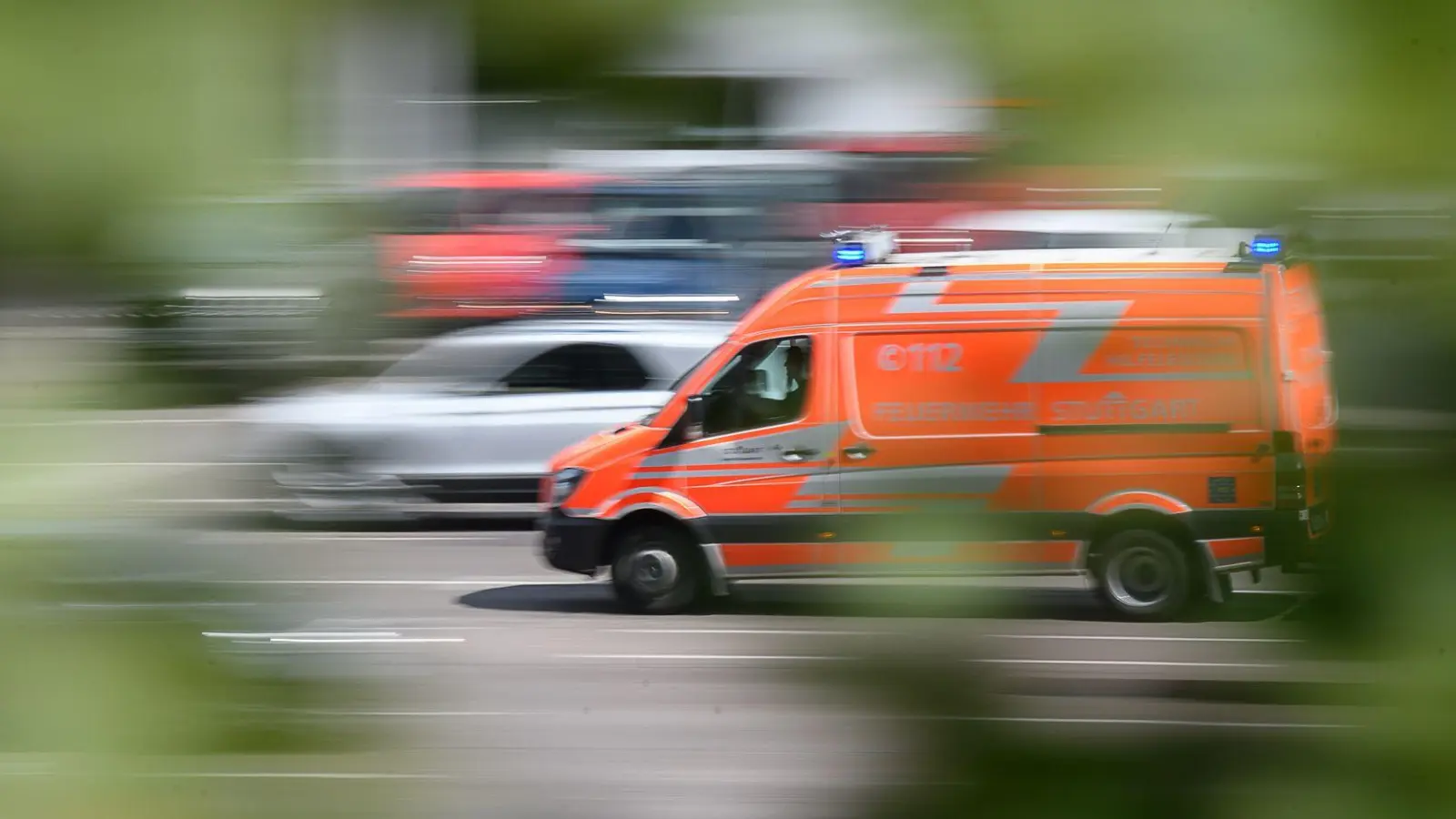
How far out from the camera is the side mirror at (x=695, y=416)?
6.33m

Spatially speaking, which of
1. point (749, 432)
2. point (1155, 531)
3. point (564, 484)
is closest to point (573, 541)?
point (564, 484)

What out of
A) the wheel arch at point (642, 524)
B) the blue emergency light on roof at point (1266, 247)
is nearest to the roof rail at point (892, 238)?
the blue emergency light on roof at point (1266, 247)

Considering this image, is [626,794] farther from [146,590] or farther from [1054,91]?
[1054,91]

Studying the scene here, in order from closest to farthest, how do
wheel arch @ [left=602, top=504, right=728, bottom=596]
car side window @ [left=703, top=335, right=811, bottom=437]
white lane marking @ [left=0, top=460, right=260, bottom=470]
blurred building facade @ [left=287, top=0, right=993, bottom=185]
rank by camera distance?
blurred building facade @ [left=287, top=0, right=993, bottom=185] < white lane marking @ [left=0, top=460, right=260, bottom=470] < car side window @ [left=703, top=335, right=811, bottom=437] < wheel arch @ [left=602, top=504, right=728, bottom=596]

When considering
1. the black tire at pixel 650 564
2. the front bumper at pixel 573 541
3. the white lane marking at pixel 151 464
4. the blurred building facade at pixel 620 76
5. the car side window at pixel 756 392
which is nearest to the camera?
the blurred building facade at pixel 620 76

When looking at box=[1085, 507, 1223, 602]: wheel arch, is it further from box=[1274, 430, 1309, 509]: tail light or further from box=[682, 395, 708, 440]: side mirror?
box=[682, 395, 708, 440]: side mirror

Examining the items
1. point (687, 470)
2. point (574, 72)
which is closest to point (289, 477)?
point (574, 72)

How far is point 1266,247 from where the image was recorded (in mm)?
621

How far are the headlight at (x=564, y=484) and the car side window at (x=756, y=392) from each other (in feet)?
2.72

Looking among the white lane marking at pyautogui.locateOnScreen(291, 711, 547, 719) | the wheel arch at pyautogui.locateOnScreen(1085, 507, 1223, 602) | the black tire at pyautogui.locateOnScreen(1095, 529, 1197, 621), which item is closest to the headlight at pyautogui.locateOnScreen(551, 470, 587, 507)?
the black tire at pyautogui.locateOnScreen(1095, 529, 1197, 621)

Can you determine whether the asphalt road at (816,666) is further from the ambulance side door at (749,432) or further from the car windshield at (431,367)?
the ambulance side door at (749,432)

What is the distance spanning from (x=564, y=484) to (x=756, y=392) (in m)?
1.11

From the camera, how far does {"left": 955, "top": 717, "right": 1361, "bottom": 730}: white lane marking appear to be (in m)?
0.65

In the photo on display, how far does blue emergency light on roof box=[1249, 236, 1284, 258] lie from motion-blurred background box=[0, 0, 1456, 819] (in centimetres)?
2
